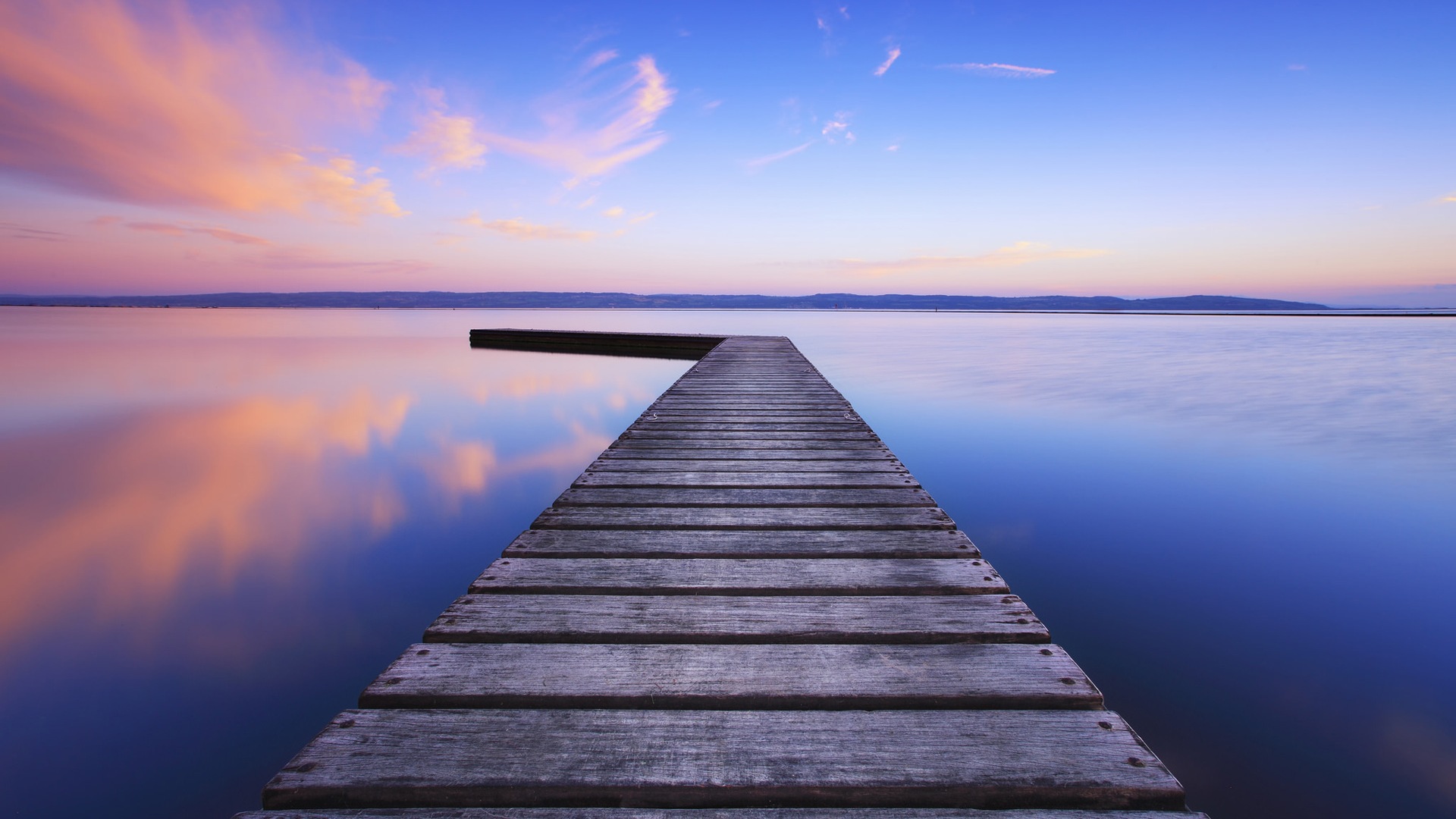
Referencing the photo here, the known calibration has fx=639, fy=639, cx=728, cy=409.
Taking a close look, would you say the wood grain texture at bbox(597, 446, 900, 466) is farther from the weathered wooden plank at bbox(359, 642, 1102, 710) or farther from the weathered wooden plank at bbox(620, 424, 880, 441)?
the weathered wooden plank at bbox(359, 642, 1102, 710)

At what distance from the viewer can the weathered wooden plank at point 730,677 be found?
166 cm

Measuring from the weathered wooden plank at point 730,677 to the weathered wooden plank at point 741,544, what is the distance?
767 millimetres

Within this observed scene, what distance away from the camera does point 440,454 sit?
988 cm

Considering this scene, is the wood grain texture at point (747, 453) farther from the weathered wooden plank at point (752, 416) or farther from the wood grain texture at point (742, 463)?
the weathered wooden plank at point (752, 416)

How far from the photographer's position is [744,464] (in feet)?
14.2

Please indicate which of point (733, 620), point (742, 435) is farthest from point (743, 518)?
point (742, 435)

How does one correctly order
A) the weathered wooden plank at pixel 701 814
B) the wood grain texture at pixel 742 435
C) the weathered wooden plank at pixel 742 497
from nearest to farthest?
the weathered wooden plank at pixel 701 814 < the weathered wooden plank at pixel 742 497 < the wood grain texture at pixel 742 435

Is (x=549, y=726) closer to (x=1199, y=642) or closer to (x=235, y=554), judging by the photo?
(x=1199, y=642)

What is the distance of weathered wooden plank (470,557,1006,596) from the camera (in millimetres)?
2344

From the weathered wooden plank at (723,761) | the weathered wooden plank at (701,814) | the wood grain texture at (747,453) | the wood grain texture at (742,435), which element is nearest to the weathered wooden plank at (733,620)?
A: the weathered wooden plank at (723,761)

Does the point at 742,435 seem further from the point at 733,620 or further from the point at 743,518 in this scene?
the point at 733,620

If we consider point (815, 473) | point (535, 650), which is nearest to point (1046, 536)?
point (815, 473)

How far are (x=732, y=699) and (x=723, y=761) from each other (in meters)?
0.23

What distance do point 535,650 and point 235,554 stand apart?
18.0 feet
